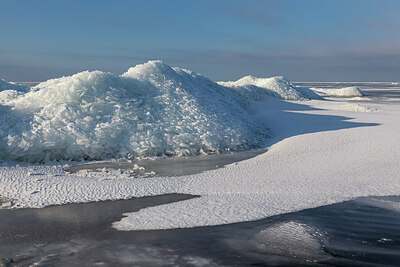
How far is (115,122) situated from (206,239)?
5983 mm

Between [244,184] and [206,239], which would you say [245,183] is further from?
[206,239]

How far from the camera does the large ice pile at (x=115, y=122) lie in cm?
891

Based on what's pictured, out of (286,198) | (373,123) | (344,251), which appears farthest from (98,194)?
(373,123)

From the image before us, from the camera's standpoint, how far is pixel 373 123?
12.7 m

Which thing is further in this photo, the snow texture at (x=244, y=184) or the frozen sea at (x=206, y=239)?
the snow texture at (x=244, y=184)

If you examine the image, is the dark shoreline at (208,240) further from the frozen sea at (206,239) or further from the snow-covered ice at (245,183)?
the snow-covered ice at (245,183)

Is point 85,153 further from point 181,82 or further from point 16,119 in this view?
point 181,82

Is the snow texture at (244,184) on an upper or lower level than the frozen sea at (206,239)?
upper

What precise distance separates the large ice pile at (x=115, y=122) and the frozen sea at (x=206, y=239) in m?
3.54

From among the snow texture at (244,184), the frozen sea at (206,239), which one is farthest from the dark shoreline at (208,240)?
the snow texture at (244,184)

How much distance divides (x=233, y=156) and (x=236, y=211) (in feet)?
13.5

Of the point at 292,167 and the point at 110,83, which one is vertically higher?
the point at 110,83

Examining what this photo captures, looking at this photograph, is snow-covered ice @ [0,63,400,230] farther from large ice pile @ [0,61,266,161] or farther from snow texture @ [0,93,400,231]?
large ice pile @ [0,61,266,161]

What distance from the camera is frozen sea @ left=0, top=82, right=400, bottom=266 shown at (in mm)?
3820
